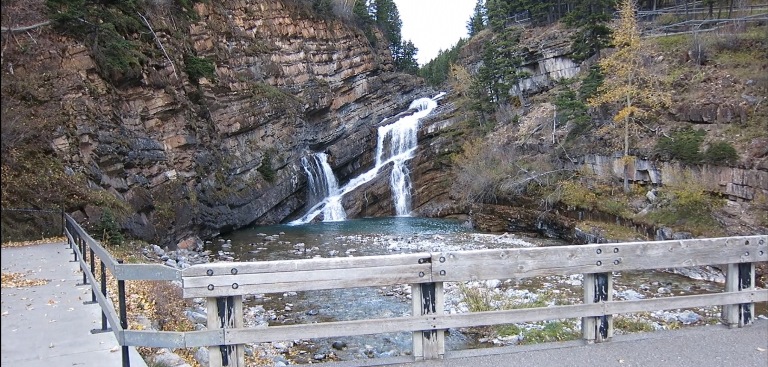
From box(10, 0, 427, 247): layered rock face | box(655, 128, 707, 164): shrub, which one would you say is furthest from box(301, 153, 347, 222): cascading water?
box(655, 128, 707, 164): shrub

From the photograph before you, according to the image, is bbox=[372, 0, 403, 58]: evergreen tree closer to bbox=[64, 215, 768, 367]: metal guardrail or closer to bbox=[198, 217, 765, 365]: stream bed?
bbox=[198, 217, 765, 365]: stream bed

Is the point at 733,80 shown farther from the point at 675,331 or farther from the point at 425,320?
→ the point at 425,320

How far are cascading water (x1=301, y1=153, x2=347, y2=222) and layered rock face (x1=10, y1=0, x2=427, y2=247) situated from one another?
71cm

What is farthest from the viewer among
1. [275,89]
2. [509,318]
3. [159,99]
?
[275,89]

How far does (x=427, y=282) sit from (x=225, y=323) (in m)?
1.83

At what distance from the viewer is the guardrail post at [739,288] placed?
18.4ft

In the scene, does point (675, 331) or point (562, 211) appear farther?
point (562, 211)

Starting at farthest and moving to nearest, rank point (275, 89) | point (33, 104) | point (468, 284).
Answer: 1. point (275, 89)
2. point (33, 104)
3. point (468, 284)

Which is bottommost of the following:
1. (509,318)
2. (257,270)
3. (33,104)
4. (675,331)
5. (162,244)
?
(162,244)

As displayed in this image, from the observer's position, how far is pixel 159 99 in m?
25.4

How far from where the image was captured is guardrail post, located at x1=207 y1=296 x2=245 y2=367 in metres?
4.43

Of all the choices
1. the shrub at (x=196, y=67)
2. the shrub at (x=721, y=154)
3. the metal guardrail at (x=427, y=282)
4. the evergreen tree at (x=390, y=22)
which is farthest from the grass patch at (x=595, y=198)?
the evergreen tree at (x=390, y=22)

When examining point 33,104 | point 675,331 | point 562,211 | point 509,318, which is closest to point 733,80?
point 562,211

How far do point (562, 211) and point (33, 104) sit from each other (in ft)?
74.9
